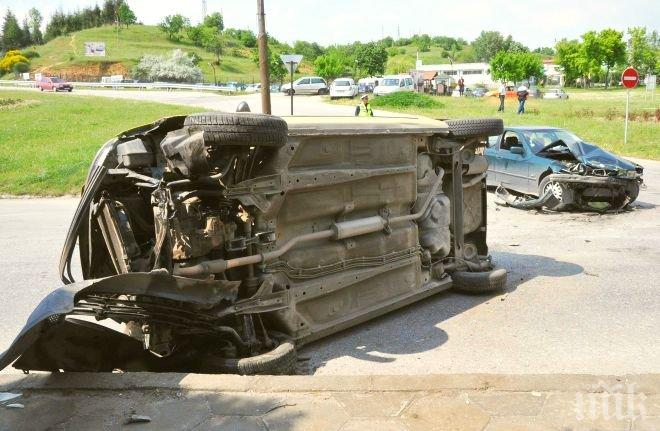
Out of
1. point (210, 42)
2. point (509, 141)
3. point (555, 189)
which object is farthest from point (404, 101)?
point (210, 42)

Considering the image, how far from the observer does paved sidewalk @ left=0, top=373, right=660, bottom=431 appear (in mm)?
3334

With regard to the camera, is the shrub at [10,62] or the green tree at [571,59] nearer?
the green tree at [571,59]

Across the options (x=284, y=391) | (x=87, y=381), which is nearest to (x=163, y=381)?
(x=87, y=381)

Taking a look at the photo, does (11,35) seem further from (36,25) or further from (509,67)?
(509,67)

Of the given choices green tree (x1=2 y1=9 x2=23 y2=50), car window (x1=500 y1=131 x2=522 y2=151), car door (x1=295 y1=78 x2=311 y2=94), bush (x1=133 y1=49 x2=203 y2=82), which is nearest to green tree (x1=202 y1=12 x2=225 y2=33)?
green tree (x1=2 y1=9 x2=23 y2=50)

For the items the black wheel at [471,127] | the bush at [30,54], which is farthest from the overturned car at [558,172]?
the bush at [30,54]

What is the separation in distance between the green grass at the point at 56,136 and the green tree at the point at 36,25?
4120 inches

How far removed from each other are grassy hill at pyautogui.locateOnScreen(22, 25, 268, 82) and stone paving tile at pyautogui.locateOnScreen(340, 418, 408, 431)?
83941mm

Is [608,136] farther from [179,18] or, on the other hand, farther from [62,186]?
[179,18]

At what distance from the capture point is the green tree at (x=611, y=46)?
81375mm

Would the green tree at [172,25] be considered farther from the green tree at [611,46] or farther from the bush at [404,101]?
the bush at [404,101]

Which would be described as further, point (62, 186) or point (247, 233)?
point (62, 186)

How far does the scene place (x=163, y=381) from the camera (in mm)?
3873

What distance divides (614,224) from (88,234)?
9.15 metres
